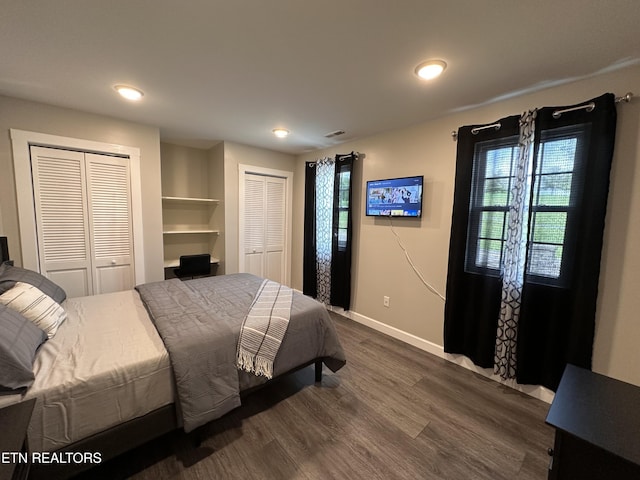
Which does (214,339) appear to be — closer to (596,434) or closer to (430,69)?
(596,434)

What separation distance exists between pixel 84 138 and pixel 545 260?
449 cm

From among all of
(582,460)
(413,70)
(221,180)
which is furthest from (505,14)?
(221,180)

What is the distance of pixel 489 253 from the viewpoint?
2318 mm

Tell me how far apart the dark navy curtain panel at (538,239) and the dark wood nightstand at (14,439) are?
281cm

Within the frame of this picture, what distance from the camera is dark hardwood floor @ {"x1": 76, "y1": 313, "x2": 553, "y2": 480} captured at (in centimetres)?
148

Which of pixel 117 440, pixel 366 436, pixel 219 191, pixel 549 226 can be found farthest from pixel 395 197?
pixel 117 440

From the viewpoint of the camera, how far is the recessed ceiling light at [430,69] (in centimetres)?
172

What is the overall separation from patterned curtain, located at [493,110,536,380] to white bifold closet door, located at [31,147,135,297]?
395 centimetres

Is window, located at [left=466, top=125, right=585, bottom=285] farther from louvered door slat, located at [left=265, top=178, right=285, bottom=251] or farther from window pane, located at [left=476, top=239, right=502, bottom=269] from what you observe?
louvered door slat, located at [left=265, top=178, right=285, bottom=251]

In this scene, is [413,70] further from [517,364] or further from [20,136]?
[20,136]

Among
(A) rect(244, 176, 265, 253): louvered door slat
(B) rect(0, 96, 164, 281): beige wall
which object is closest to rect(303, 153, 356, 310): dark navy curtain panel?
(A) rect(244, 176, 265, 253): louvered door slat

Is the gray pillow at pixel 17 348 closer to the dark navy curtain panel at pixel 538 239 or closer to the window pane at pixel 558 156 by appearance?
the dark navy curtain panel at pixel 538 239

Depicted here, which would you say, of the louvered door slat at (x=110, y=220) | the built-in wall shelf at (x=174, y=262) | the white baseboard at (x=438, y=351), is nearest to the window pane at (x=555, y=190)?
the white baseboard at (x=438, y=351)

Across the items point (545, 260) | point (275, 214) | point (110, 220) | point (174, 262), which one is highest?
point (275, 214)
